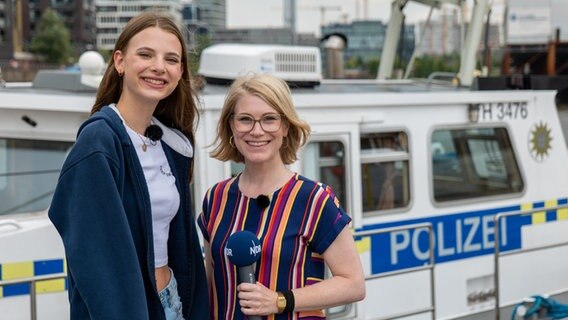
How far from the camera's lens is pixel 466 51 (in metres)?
6.30

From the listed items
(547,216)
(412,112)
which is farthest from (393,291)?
(547,216)

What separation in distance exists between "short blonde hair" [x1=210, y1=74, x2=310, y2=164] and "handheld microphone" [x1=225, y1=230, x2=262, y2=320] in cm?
42

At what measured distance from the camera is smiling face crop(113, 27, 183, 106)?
227 centimetres

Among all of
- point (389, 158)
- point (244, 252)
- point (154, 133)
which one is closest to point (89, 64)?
point (389, 158)

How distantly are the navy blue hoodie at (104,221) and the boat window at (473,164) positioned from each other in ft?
11.9

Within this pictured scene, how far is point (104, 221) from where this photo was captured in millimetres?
2066

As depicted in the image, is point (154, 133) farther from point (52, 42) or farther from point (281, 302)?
point (52, 42)

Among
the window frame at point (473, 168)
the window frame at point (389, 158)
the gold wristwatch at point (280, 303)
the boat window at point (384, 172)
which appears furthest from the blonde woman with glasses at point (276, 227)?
the window frame at point (473, 168)

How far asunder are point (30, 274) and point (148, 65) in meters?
2.16

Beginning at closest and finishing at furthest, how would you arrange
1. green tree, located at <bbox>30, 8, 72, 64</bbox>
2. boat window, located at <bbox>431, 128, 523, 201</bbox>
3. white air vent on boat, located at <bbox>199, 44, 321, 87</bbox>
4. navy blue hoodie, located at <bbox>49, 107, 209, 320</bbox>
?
navy blue hoodie, located at <bbox>49, 107, 209, 320</bbox> < white air vent on boat, located at <bbox>199, 44, 321, 87</bbox> < boat window, located at <bbox>431, 128, 523, 201</bbox> < green tree, located at <bbox>30, 8, 72, 64</bbox>

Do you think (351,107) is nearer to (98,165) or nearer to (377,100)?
(377,100)

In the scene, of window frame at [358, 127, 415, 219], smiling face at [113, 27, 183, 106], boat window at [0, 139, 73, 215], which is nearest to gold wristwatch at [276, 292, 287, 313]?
smiling face at [113, 27, 183, 106]

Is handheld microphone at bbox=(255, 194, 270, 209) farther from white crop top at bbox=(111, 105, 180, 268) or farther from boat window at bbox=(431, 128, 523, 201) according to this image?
boat window at bbox=(431, 128, 523, 201)

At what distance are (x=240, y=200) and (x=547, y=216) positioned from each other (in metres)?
4.23
